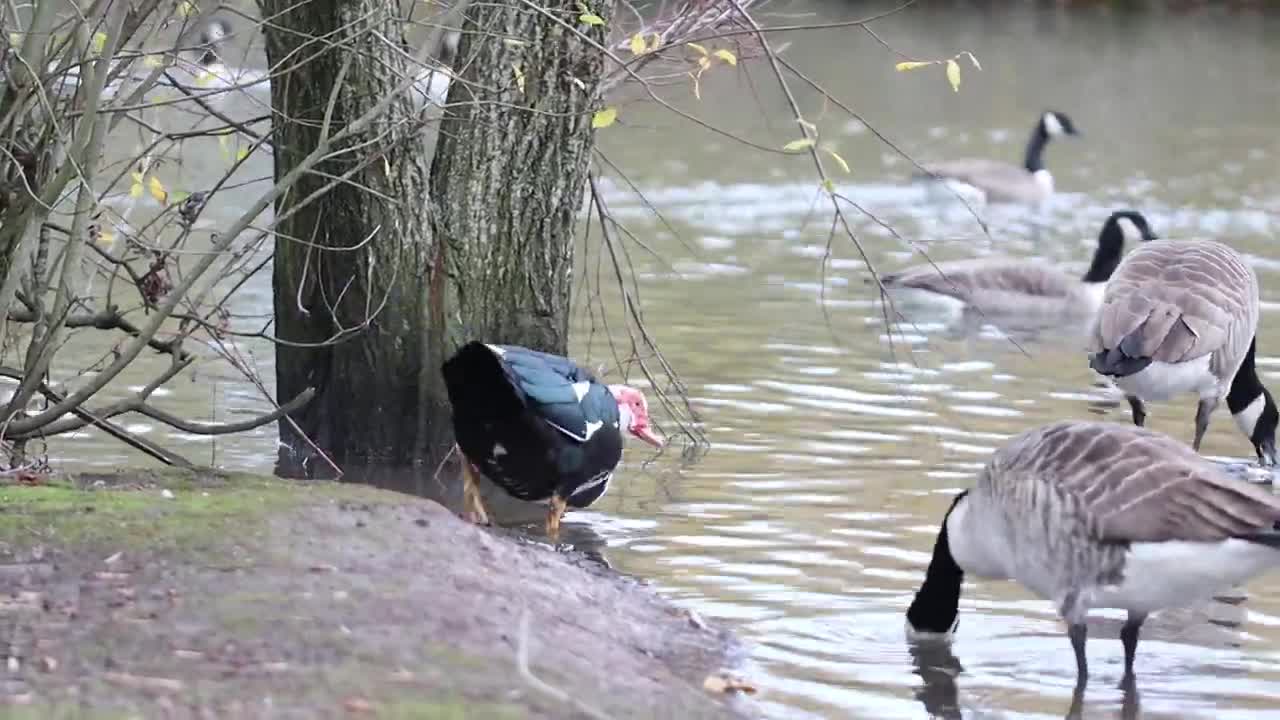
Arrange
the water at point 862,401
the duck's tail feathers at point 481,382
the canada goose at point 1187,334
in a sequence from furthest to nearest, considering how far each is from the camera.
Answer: the canada goose at point 1187,334
the duck's tail feathers at point 481,382
the water at point 862,401

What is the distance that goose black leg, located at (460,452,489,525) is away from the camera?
805 centimetres

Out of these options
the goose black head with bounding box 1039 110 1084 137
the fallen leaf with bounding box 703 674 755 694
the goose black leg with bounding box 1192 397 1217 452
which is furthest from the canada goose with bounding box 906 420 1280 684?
the goose black head with bounding box 1039 110 1084 137

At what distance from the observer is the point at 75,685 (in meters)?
4.75

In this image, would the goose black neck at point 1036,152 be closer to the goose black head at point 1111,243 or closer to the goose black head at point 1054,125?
the goose black head at point 1054,125

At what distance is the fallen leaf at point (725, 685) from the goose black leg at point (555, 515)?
2078mm

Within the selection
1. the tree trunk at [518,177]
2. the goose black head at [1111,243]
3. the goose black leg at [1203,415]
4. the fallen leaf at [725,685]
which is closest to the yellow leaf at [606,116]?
the tree trunk at [518,177]

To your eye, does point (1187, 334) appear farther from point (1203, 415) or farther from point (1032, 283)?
point (1032, 283)

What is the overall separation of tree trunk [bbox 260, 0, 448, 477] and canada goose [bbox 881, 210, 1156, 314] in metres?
6.64

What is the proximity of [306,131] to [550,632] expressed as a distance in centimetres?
354

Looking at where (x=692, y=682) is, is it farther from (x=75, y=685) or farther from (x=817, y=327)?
(x=817, y=327)

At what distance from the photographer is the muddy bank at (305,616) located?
4.77 meters

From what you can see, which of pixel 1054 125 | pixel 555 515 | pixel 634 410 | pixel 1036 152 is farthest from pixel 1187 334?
pixel 1054 125

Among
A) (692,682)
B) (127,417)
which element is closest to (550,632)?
(692,682)

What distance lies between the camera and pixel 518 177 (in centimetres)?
879
